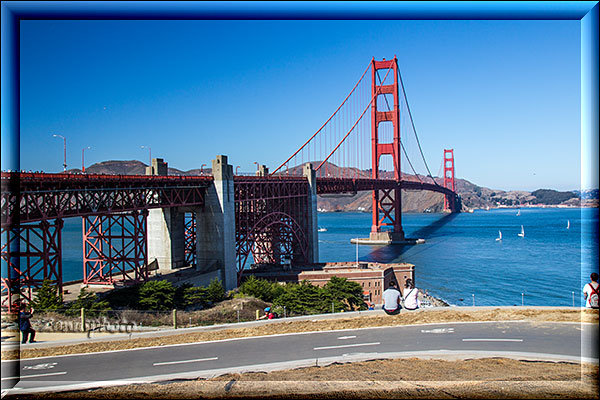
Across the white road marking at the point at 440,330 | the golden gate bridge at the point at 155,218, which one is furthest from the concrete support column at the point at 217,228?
the white road marking at the point at 440,330

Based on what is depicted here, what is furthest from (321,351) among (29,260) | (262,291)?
(262,291)

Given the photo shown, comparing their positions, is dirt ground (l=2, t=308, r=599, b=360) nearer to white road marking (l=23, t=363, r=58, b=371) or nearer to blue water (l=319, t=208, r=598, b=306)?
white road marking (l=23, t=363, r=58, b=371)

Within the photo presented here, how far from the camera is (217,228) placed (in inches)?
1068

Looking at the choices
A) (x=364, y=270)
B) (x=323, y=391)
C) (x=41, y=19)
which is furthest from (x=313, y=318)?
(x=364, y=270)

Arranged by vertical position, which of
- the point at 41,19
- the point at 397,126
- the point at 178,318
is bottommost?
the point at 178,318

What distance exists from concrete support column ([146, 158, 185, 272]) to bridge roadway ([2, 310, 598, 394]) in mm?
18591

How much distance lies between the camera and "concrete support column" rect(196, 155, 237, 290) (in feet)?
89.0

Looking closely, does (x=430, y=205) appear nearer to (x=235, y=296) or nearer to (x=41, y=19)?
(x=235, y=296)

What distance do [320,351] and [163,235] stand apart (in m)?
20.2

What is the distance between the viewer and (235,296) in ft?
74.2

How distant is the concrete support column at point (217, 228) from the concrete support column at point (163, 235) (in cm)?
132

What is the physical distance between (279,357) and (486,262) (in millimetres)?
48058

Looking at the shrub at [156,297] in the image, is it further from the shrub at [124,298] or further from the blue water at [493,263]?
the blue water at [493,263]

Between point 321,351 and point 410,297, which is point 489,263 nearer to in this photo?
point 410,297
